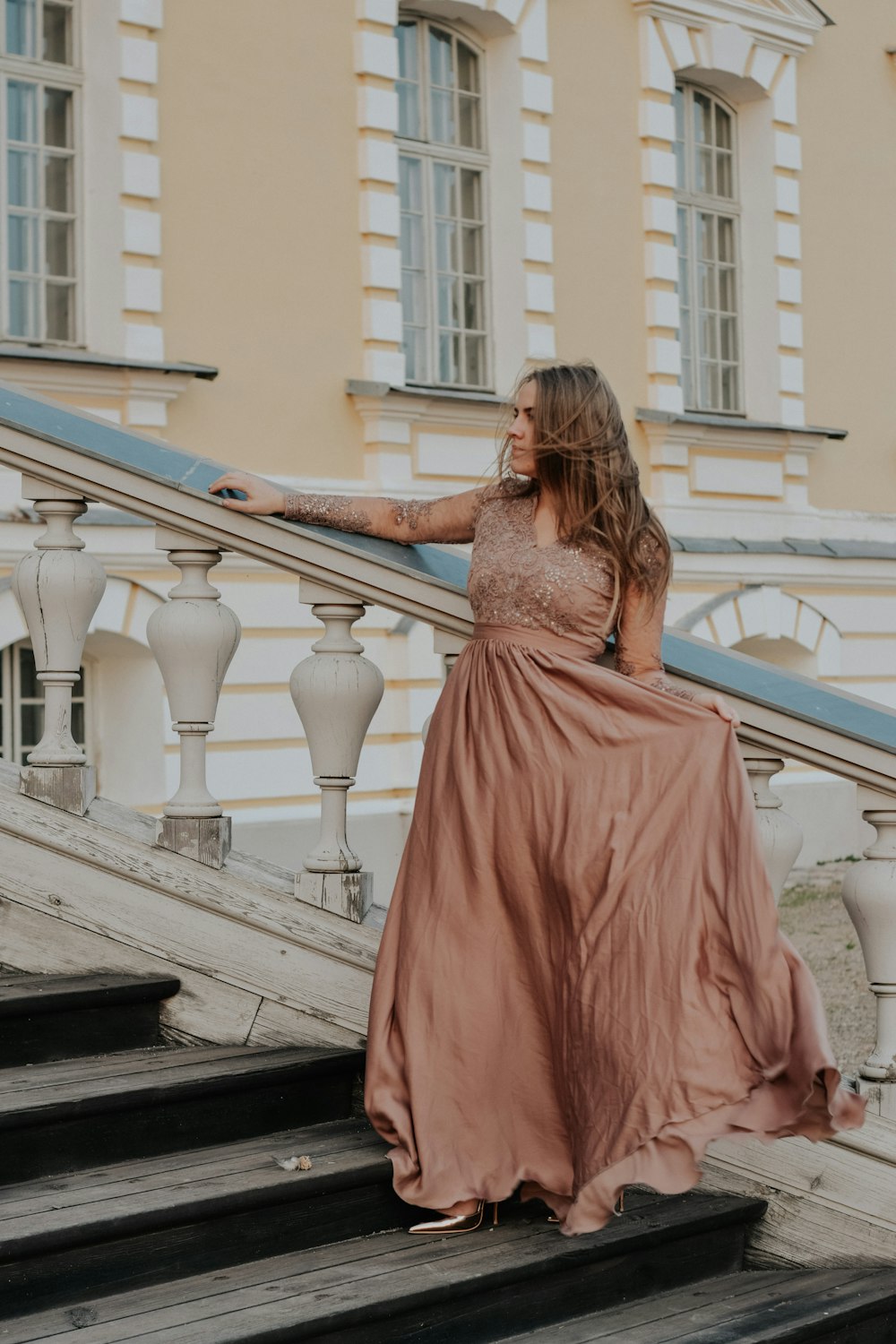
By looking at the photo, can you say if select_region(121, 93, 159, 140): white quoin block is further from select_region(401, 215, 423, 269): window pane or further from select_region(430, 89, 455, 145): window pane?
select_region(430, 89, 455, 145): window pane

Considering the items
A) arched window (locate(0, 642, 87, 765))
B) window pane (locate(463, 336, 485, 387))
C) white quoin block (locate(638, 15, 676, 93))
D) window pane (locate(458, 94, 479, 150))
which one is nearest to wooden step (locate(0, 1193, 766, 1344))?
arched window (locate(0, 642, 87, 765))

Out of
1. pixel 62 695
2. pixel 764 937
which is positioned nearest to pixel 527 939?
pixel 764 937

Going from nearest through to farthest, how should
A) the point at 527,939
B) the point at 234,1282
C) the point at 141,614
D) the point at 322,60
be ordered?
the point at 234,1282 → the point at 527,939 → the point at 141,614 → the point at 322,60

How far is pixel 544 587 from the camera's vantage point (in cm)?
270

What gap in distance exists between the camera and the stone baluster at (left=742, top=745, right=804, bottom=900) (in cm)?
268

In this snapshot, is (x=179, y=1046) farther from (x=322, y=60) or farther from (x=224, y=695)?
(x=322, y=60)

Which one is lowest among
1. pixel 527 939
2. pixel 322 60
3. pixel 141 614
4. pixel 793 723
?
pixel 527 939

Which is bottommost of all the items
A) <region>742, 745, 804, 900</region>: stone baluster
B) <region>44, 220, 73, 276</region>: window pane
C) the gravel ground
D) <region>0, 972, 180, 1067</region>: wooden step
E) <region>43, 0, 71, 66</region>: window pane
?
the gravel ground

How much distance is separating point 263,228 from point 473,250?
1.73 metres

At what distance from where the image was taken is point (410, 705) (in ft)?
29.9

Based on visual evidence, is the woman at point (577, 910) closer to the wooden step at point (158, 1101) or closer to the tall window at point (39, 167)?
the wooden step at point (158, 1101)

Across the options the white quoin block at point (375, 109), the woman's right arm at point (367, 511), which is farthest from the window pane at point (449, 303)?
the woman's right arm at point (367, 511)

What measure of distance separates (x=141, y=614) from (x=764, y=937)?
20.3ft

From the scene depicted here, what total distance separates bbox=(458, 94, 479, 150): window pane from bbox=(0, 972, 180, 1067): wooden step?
8.08m
